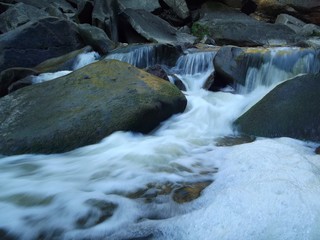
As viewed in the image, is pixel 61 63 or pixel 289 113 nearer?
pixel 289 113

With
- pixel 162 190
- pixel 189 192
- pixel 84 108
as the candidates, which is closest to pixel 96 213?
pixel 162 190

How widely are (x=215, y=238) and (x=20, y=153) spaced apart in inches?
106

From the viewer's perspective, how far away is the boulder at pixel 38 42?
7945 millimetres

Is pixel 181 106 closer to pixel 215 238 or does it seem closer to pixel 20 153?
pixel 20 153

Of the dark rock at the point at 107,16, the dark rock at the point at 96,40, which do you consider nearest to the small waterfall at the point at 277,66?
the dark rock at the point at 96,40

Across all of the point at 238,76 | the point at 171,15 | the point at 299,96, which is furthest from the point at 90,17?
Result: the point at 299,96

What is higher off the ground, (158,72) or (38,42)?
(158,72)

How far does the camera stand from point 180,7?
49.8 feet

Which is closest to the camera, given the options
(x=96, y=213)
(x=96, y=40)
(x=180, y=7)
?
(x=96, y=213)

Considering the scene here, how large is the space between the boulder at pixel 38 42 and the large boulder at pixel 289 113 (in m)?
5.56

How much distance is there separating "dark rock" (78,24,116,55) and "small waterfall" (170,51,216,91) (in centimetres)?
191

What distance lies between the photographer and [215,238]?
7.41ft

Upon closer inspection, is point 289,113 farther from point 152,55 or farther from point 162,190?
point 152,55

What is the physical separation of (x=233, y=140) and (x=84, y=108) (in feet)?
6.39
